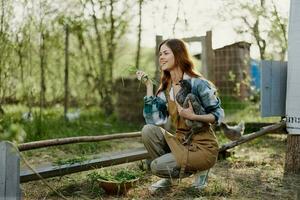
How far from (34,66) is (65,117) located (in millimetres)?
1086

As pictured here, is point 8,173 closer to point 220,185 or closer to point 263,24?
point 220,185

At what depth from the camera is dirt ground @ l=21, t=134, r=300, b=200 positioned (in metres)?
3.89

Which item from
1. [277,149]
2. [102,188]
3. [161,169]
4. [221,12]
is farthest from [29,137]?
[221,12]

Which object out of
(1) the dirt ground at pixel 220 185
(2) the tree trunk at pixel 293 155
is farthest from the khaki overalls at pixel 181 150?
(2) the tree trunk at pixel 293 155

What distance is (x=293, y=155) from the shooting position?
4.77 meters

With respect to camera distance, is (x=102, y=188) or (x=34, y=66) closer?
(x=102, y=188)

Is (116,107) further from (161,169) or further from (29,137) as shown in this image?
(161,169)

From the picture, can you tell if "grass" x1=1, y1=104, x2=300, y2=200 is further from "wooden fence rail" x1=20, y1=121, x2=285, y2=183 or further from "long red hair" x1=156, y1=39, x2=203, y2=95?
"long red hair" x1=156, y1=39, x2=203, y2=95

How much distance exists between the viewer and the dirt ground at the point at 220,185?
389cm

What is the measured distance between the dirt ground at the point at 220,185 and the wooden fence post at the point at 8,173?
0.62 m

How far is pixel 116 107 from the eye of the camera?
9188 mm

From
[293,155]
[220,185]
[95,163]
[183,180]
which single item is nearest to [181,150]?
[220,185]

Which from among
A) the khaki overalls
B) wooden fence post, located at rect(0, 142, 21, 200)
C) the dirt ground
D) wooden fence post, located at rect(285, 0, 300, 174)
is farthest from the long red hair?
wooden fence post, located at rect(0, 142, 21, 200)

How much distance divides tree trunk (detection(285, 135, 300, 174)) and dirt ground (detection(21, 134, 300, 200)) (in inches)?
4.8
